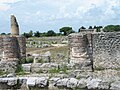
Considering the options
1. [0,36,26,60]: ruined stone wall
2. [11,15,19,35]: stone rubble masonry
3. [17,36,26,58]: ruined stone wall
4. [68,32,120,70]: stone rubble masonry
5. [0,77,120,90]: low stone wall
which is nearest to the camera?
[0,77,120,90]: low stone wall

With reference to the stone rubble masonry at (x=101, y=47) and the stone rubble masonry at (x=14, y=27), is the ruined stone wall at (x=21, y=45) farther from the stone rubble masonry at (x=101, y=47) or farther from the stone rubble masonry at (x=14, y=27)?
the stone rubble masonry at (x=14, y=27)

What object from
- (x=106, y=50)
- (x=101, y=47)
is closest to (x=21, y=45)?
(x=101, y=47)

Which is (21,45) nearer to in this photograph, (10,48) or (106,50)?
(10,48)

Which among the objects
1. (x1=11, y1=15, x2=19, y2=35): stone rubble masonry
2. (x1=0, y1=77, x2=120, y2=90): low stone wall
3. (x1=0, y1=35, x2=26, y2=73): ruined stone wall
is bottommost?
(x1=0, y1=77, x2=120, y2=90): low stone wall

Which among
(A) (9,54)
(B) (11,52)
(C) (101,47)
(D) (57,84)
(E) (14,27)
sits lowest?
(D) (57,84)

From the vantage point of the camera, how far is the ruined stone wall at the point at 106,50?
60.1ft

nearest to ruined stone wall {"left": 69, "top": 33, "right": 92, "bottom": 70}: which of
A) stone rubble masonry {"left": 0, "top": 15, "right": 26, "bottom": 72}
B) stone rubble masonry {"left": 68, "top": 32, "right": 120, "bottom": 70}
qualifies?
stone rubble masonry {"left": 68, "top": 32, "right": 120, "bottom": 70}

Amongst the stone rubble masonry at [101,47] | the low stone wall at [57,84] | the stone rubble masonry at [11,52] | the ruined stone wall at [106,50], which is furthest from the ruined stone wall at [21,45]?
the low stone wall at [57,84]

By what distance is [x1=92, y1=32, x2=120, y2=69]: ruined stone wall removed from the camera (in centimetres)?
1833

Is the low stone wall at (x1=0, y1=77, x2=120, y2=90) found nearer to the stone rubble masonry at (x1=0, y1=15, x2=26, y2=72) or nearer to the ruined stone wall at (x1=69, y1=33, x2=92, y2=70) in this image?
the ruined stone wall at (x1=69, y1=33, x2=92, y2=70)

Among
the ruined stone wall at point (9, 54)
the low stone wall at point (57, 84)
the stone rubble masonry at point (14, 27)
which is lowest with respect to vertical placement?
the low stone wall at point (57, 84)

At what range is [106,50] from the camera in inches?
728

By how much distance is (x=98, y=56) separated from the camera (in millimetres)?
18516

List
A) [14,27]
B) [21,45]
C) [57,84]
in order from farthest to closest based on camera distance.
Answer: [14,27]
[21,45]
[57,84]
